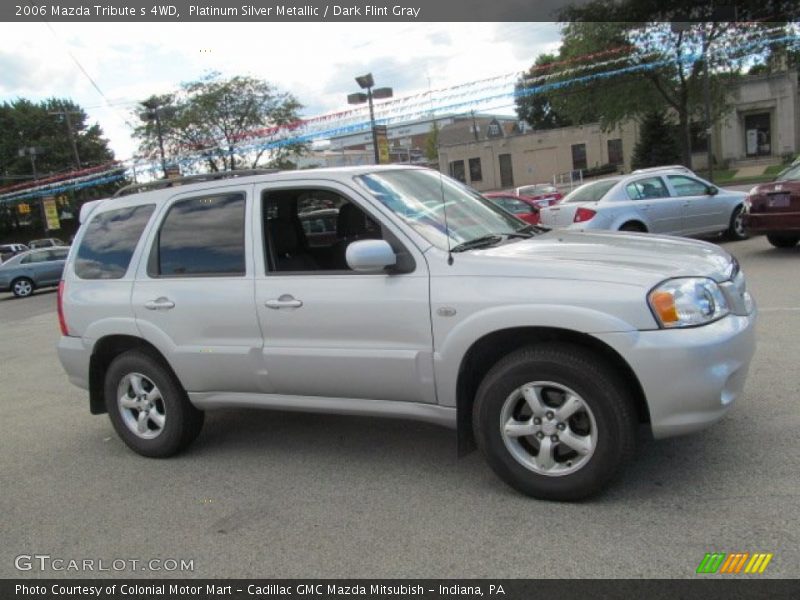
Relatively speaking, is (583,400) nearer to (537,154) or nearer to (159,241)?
(159,241)

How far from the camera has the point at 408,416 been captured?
12.5ft

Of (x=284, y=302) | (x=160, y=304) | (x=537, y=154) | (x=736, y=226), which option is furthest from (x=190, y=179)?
(x=537, y=154)

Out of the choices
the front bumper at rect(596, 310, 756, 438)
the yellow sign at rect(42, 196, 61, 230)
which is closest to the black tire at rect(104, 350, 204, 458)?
the front bumper at rect(596, 310, 756, 438)

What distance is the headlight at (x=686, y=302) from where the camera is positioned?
317 cm

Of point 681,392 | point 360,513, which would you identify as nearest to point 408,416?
point 360,513

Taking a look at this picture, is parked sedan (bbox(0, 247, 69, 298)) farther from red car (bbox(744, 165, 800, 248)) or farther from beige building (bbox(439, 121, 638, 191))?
beige building (bbox(439, 121, 638, 191))

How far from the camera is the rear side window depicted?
15.7 ft

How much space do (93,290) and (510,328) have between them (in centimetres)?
309

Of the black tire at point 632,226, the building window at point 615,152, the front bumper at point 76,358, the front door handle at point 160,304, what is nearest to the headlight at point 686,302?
the front door handle at point 160,304

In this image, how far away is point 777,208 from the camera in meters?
10.2

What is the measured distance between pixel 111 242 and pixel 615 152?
56.8 metres

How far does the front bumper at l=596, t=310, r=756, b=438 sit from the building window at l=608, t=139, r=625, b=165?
5673 cm

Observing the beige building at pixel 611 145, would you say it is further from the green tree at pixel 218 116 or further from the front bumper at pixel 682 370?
the front bumper at pixel 682 370
